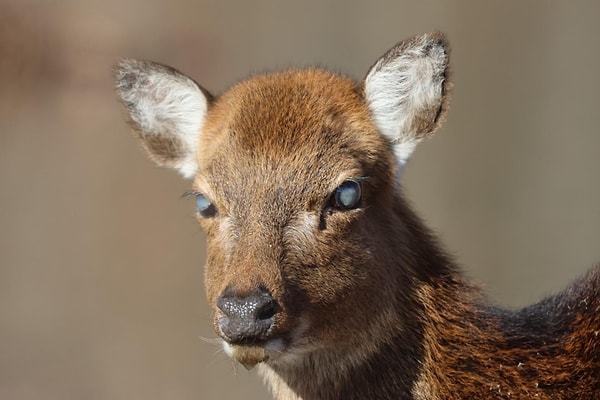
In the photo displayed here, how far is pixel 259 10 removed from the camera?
9703mm

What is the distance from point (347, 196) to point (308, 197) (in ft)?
0.60

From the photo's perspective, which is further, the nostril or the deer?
the deer

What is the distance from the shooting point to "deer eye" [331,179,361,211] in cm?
534

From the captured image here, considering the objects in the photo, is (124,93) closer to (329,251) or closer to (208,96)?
(208,96)

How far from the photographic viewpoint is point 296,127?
18.0ft

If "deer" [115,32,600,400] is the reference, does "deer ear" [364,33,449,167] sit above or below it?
above

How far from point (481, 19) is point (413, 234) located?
15.6 ft

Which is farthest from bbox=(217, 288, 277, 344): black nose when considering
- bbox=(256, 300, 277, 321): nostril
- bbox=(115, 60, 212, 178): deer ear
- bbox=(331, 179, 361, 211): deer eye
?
bbox=(115, 60, 212, 178): deer ear

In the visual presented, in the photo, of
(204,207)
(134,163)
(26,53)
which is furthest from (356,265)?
(26,53)

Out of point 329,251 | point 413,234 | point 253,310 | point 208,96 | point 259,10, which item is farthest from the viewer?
point 259,10

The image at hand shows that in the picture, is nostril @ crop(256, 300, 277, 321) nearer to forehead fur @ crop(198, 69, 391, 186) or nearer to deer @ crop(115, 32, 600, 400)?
deer @ crop(115, 32, 600, 400)

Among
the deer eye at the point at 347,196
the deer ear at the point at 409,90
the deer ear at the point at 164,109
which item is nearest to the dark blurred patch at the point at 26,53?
the deer ear at the point at 164,109

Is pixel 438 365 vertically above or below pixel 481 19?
below

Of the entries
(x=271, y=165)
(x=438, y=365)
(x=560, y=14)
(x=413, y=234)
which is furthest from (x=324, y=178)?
(x=560, y=14)
